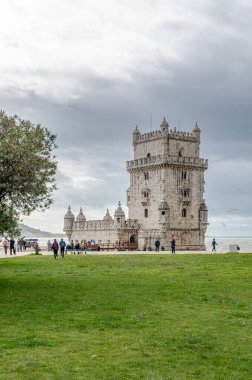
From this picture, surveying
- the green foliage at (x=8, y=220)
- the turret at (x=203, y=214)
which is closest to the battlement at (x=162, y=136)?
the turret at (x=203, y=214)

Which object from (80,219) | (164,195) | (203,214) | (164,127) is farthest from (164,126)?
(80,219)

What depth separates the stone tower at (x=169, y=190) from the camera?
83375 millimetres

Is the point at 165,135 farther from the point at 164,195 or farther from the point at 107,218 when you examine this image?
the point at 107,218

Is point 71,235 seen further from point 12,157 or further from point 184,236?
point 12,157

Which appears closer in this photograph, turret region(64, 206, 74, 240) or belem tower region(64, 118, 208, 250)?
belem tower region(64, 118, 208, 250)

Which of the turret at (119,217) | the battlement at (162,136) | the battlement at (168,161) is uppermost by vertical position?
the battlement at (162,136)

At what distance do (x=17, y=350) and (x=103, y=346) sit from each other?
A: 7.65 ft

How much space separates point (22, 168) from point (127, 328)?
12466 mm

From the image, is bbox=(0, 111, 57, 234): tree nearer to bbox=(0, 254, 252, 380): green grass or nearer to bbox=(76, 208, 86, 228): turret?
bbox=(0, 254, 252, 380): green grass

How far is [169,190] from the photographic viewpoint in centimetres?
8375

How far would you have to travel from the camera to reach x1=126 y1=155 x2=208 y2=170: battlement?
83312 mm

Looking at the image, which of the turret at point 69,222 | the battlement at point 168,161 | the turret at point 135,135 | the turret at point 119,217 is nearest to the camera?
the battlement at point 168,161

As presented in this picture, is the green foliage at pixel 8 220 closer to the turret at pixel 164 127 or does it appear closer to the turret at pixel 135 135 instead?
the turret at pixel 164 127

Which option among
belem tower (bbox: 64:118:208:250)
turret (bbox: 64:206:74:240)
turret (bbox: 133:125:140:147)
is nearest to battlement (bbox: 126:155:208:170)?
belem tower (bbox: 64:118:208:250)
